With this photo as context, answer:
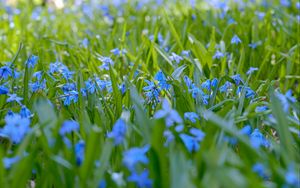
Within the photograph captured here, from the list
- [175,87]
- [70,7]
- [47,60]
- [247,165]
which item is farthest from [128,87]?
[70,7]

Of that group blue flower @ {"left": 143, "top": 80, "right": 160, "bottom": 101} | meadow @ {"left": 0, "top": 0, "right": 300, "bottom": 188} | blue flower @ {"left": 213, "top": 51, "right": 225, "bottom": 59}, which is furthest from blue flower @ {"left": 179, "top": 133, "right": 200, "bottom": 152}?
blue flower @ {"left": 213, "top": 51, "right": 225, "bottom": 59}

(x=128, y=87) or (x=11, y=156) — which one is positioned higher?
(x=128, y=87)

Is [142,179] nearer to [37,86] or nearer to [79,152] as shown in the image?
[79,152]

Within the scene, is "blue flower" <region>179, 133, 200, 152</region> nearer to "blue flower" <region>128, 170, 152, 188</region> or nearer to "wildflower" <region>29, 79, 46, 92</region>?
"blue flower" <region>128, 170, 152, 188</region>

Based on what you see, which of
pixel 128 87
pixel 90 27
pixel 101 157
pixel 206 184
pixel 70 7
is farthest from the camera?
pixel 70 7

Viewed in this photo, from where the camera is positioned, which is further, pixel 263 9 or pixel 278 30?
pixel 263 9

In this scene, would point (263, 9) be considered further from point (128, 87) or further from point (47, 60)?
point (128, 87)

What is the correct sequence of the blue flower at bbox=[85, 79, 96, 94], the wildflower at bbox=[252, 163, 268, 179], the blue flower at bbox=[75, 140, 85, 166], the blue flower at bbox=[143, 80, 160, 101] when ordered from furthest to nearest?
the blue flower at bbox=[85, 79, 96, 94] → the blue flower at bbox=[143, 80, 160, 101] → the blue flower at bbox=[75, 140, 85, 166] → the wildflower at bbox=[252, 163, 268, 179]

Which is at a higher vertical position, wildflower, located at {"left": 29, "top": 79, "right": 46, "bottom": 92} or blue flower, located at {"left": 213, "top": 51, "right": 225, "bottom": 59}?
blue flower, located at {"left": 213, "top": 51, "right": 225, "bottom": 59}

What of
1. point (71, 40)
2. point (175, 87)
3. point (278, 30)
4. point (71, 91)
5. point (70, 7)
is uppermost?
point (70, 7)
